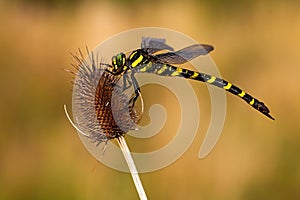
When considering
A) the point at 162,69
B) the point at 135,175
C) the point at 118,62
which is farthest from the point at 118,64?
the point at 135,175

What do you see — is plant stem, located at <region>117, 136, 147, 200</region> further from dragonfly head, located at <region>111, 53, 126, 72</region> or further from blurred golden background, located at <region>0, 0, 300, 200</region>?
blurred golden background, located at <region>0, 0, 300, 200</region>

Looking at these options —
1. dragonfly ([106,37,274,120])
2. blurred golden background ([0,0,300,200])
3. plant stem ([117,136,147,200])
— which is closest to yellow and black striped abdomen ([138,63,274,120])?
dragonfly ([106,37,274,120])

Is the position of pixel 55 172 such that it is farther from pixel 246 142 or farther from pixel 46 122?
pixel 246 142

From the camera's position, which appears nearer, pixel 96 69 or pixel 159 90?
pixel 96 69

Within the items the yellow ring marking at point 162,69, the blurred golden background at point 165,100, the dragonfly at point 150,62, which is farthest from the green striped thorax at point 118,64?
the blurred golden background at point 165,100

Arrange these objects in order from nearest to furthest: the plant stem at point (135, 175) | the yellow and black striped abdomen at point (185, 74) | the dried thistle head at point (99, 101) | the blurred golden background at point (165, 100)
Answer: the plant stem at point (135, 175) < the dried thistle head at point (99, 101) < the yellow and black striped abdomen at point (185, 74) < the blurred golden background at point (165, 100)

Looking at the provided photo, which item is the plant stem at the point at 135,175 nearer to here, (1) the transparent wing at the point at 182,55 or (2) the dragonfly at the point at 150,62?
(2) the dragonfly at the point at 150,62

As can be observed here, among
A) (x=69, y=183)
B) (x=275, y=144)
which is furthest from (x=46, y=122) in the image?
(x=275, y=144)
